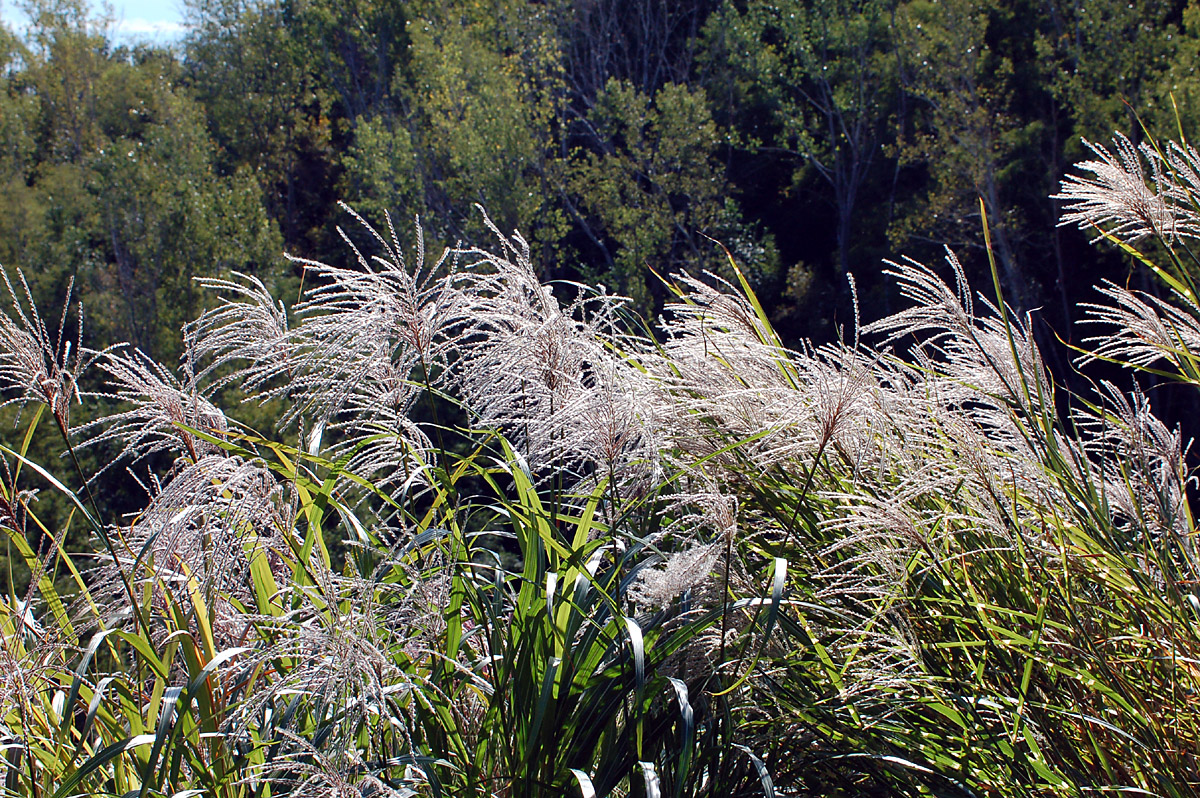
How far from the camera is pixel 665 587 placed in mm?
1244

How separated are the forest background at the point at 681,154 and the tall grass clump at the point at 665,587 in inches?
524

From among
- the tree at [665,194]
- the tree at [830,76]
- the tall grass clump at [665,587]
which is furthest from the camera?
the tree at [830,76]

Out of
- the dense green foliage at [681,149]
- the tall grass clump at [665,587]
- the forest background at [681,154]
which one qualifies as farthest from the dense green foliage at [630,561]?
the dense green foliage at [681,149]

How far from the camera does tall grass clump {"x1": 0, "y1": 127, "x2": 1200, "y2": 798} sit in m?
1.21

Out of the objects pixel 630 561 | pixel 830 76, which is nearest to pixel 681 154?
pixel 830 76

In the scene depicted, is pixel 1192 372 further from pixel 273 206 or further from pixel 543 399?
pixel 273 206

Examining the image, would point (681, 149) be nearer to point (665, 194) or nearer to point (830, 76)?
point (665, 194)

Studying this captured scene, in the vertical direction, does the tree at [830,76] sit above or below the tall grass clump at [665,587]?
above

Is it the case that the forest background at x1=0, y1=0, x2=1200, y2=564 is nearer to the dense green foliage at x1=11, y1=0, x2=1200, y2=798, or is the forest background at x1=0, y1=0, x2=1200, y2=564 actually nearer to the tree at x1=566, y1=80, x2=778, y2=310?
the tree at x1=566, y1=80, x2=778, y2=310

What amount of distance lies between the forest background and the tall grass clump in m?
13.3

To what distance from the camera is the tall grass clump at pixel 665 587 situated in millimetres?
1207

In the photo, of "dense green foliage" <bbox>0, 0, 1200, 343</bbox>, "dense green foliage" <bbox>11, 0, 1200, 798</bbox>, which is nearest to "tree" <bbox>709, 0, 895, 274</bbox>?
"dense green foliage" <bbox>0, 0, 1200, 343</bbox>

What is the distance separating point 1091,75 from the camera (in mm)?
14414

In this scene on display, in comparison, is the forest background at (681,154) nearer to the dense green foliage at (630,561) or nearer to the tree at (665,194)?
the tree at (665,194)
